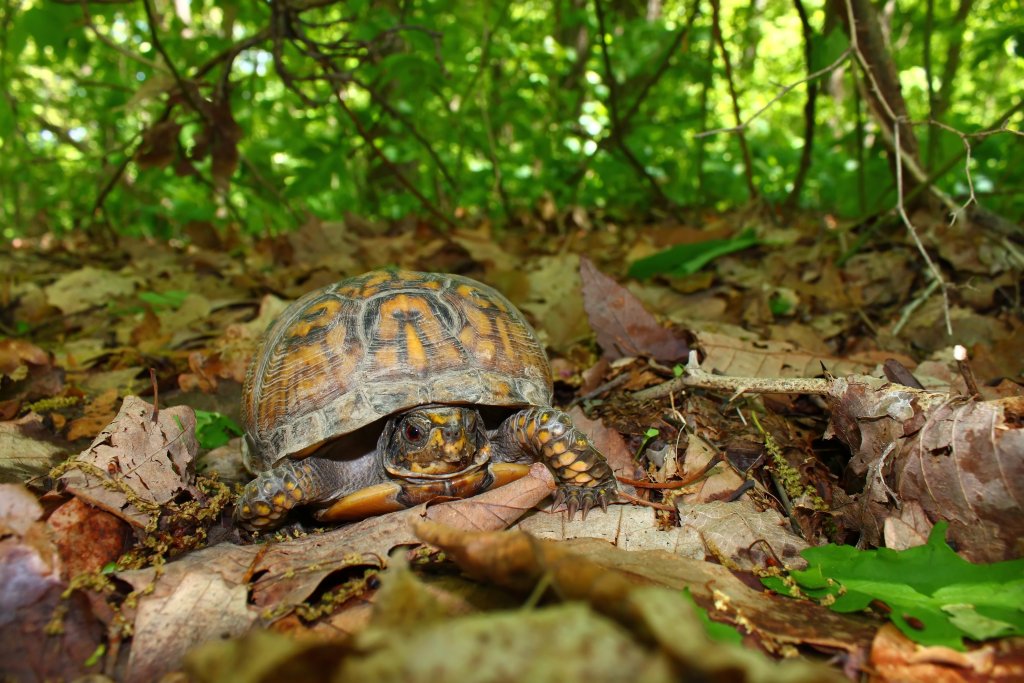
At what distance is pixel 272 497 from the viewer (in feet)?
7.38

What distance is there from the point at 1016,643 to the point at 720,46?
412cm

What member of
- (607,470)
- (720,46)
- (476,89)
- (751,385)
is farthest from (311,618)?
(476,89)

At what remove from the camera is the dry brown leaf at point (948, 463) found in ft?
5.50

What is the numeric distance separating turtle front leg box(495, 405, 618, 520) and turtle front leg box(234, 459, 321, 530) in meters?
0.86

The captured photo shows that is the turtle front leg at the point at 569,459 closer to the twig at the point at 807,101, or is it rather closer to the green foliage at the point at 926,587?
the green foliage at the point at 926,587

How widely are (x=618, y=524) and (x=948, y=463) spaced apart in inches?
38.6

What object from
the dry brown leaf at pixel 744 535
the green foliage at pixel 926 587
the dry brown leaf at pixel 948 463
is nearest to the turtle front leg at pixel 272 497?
the dry brown leaf at pixel 744 535

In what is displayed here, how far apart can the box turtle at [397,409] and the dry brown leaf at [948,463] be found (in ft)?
2.85

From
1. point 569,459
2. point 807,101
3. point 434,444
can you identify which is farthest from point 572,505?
point 807,101

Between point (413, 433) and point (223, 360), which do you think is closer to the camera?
point (413, 433)

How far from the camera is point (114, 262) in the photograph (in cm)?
621

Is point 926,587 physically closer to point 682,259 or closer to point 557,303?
point 557,303

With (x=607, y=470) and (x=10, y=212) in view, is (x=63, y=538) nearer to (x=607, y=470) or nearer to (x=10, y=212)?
(x=607, y=470)

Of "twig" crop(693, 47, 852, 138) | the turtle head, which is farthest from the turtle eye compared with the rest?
"twig" crop(693, 47, 852, 138)
